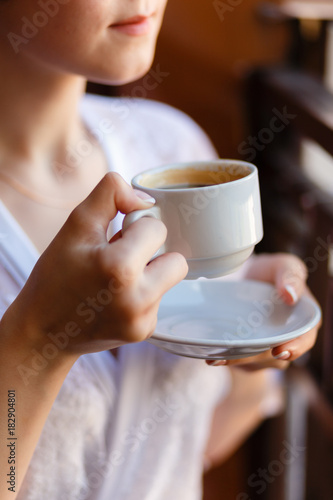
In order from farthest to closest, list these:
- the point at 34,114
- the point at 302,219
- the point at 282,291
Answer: the point at 302,219 < the point at 34,114 < the point at 282,291

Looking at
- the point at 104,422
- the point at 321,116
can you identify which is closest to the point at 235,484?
the point at 104,422

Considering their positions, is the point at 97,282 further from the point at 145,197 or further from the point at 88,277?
the point at 145,197

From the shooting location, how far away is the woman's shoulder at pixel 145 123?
3.53 ft

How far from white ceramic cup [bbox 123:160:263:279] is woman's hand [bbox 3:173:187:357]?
0.13 feet

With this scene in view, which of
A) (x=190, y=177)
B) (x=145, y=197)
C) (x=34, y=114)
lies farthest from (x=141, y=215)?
(x=34, y=114)

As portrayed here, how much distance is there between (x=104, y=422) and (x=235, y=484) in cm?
89

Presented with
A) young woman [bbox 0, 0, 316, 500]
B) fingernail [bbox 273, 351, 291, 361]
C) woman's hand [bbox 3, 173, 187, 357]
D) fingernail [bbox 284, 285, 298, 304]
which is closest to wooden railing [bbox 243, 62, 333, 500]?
young woman [bbox 0, 0, 316, 500]

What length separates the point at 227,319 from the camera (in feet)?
2.39

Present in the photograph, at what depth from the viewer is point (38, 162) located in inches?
37.0

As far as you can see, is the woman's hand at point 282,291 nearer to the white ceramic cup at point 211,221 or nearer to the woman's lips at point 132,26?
the white ceramic cup at point 211,221

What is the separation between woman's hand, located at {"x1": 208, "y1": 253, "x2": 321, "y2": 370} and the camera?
0.65 m

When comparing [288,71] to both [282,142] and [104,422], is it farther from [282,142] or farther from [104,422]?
[104,422]

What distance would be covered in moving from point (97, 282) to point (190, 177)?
0.23 metres

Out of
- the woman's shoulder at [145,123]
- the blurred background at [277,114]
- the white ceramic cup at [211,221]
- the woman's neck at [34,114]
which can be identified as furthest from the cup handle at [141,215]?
the blurred background at [277,114]
